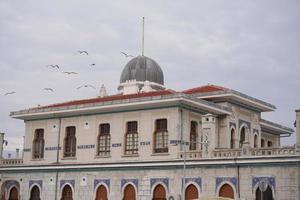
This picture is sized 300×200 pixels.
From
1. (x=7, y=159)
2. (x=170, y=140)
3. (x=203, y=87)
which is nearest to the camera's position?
(x=170, y=140)

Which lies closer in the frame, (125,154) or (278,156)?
(278,156)

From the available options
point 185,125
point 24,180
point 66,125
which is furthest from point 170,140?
point 24,180

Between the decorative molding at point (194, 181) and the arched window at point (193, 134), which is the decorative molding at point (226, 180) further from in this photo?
the arched window at point (193, 134)

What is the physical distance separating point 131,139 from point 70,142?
481 centimetres

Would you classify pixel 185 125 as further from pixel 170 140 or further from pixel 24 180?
pixel 24 180

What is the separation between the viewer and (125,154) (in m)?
31.1

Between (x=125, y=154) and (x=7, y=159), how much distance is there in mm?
9726

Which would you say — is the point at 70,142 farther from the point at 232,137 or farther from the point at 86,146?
the point at 232,137

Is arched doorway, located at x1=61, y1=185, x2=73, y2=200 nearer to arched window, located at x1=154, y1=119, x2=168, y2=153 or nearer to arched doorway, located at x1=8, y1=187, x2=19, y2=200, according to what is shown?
arched doorway, located at x1=8, y1=187, x2=19, y2=200

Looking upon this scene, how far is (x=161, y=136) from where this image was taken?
98.8 ft

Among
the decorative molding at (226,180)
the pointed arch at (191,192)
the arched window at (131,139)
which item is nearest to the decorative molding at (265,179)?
the decorative molding at (226,180)

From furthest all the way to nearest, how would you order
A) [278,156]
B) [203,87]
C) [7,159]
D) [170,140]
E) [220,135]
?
[7,159]
[203,87]
[220,135]
[170,140]
[278,156]

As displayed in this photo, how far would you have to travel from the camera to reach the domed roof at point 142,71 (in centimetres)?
3975

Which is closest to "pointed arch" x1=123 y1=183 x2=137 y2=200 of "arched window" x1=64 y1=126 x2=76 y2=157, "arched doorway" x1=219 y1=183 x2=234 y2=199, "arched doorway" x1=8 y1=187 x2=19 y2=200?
"arched window" x1=64 y1=126 x2=76 y2=157
